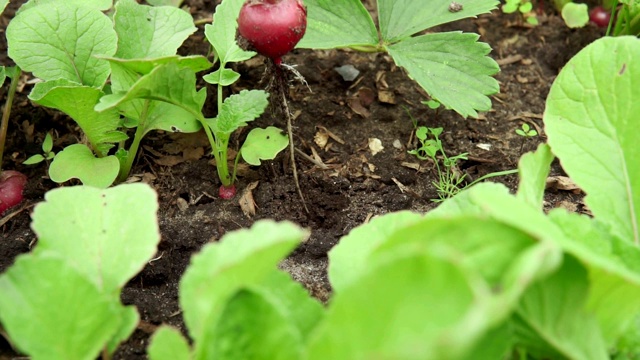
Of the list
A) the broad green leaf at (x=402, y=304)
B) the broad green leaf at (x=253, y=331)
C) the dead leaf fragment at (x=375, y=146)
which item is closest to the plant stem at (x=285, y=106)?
the dead leaf fragment at (x=375, y=146)

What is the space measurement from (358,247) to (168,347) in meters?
0.36

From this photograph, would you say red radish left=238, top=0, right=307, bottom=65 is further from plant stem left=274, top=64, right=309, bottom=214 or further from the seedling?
the seedling

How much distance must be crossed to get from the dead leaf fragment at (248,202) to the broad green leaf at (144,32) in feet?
1.46

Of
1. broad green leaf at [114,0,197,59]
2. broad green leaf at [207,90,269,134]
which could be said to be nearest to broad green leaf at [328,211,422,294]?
broad green leaf at [207,90,269,134]

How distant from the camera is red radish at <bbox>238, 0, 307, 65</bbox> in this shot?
1.53 meters

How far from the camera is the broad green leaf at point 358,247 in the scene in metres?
1.14

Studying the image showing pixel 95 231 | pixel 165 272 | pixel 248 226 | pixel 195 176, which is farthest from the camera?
pixel 195 176

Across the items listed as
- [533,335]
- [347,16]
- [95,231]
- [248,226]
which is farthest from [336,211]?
[533,335]

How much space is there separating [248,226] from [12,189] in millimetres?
697

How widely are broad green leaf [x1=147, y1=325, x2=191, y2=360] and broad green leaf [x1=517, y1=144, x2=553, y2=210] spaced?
2.03ft

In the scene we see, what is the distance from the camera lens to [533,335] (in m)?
1.01

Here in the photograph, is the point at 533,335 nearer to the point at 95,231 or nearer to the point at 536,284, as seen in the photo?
the point at 536,284

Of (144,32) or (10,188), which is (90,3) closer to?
(144,32)

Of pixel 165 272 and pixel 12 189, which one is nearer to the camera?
pixel 165 272
